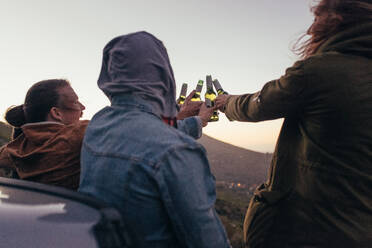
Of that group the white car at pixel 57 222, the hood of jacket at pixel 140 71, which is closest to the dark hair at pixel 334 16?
the hood of jacket at pixel 140 71

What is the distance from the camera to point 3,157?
3.38m

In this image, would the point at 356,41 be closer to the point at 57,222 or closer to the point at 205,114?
the point at 205,114

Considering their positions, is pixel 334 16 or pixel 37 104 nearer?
pixel 334 16

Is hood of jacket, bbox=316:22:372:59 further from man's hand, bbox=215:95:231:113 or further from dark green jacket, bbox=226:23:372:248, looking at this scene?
man's hand, bbox=215:95:231:113

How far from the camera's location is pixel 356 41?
224cm

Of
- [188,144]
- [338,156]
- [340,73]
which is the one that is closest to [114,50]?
[188,144]

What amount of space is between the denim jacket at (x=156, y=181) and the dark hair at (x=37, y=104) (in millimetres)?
2041

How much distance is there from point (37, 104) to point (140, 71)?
2.06 m

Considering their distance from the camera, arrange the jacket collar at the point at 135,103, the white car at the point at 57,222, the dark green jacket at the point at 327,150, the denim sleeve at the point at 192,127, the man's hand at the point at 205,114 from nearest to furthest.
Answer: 1. the white car at the point at 57,222
2. the jacket collar at the point at 135,103
3. the dark green jacket at the point at 327,150
4. the denim sleeve at the point at 192,127
5. the man's hand at the point at 205,114

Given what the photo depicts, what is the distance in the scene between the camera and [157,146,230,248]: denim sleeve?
4.99ft

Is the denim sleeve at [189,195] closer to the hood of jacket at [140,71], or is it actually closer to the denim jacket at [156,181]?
the denim jacket at [156,181]

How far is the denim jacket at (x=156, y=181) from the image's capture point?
60.3 inches

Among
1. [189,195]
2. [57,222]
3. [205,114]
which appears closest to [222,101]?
[205,114]

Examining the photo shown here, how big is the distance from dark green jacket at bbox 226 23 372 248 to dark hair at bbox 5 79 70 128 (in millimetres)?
2525
